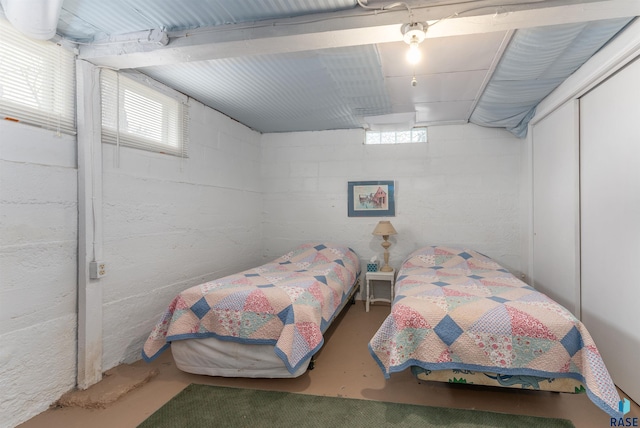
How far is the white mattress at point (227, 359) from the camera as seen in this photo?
214cm

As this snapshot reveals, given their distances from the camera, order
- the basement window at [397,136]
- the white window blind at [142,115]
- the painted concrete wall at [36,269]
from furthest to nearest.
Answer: the basement window at [397,136] < the white window blind at [142,115] < the painted concrete wall at [36,269]

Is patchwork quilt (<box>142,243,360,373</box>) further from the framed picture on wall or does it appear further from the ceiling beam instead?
the framed picture on wall

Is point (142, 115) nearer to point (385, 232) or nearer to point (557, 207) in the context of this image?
point (385, 232)

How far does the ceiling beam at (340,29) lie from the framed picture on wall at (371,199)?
2.35 metres

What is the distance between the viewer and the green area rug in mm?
1762

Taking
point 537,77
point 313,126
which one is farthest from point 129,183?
point 537,77

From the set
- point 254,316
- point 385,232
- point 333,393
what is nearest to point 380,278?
point 385,232

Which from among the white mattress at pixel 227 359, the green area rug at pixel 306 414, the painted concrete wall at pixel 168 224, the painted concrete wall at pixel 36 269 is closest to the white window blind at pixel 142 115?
the painted concrete wall at pixel 168 224

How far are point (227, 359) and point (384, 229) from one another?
2.23m

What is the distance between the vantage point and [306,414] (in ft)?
6.06

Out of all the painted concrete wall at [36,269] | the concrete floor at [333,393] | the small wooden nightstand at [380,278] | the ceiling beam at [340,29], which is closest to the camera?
the ceiling beam at [340,29]

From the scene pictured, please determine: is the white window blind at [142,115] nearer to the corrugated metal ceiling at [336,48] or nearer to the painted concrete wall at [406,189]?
the corrugated metal ceiling at [336,48]

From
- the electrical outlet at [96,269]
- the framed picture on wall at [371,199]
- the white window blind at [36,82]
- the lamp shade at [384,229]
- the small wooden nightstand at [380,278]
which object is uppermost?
the white window blind at [36,82]

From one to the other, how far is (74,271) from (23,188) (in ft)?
1.90
